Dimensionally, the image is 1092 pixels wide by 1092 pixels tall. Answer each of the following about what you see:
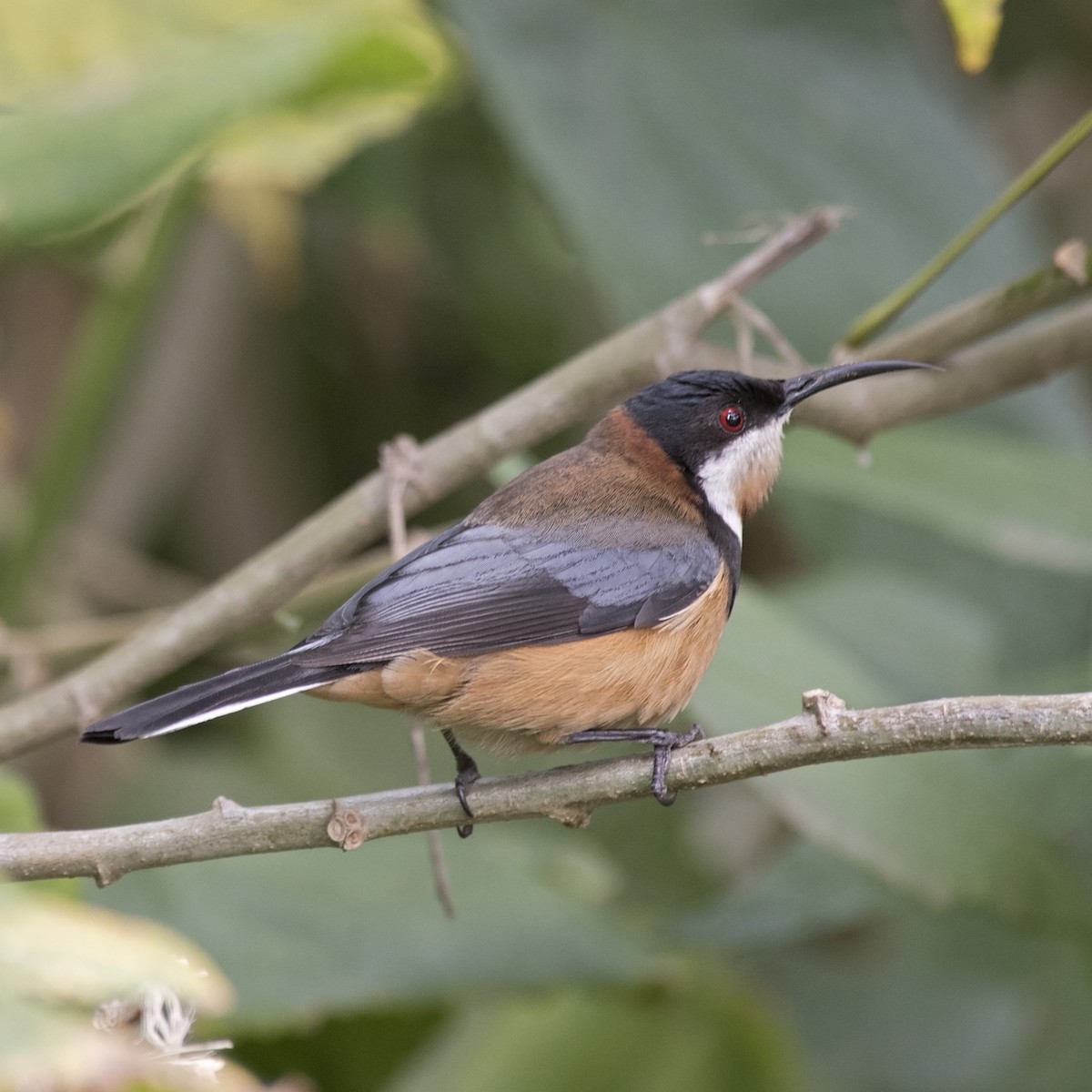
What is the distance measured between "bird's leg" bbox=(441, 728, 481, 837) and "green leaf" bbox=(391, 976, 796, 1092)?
51.2 inches

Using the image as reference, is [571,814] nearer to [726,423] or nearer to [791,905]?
[726,423]

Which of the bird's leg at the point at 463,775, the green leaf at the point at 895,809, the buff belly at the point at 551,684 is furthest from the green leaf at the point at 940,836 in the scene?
the bird's leg at the point at 463,775

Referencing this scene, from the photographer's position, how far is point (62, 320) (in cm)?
553

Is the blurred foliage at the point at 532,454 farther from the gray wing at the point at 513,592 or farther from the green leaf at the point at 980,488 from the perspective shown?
the gray wing at the point at 513,592

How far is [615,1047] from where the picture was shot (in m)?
3.69

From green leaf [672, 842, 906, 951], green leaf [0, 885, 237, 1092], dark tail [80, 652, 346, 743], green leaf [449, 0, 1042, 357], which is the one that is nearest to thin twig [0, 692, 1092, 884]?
dark tail [80, 652, 346, 743]

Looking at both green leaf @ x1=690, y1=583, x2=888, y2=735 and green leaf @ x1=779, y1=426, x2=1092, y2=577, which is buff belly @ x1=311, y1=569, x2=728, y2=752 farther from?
green leaf @ x1=779, y1=426, x2=1092, y2=577

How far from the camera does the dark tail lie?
1923 millimetres

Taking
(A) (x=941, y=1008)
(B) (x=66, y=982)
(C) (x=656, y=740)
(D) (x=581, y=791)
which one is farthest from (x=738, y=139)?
(B) (x=66, y=982)

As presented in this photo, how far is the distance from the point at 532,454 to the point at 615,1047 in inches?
106

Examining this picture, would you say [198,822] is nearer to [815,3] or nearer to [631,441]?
[631,441]

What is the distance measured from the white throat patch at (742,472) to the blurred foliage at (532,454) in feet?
0.71

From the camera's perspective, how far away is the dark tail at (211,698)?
192cm

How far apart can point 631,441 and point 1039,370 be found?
2.69ft
